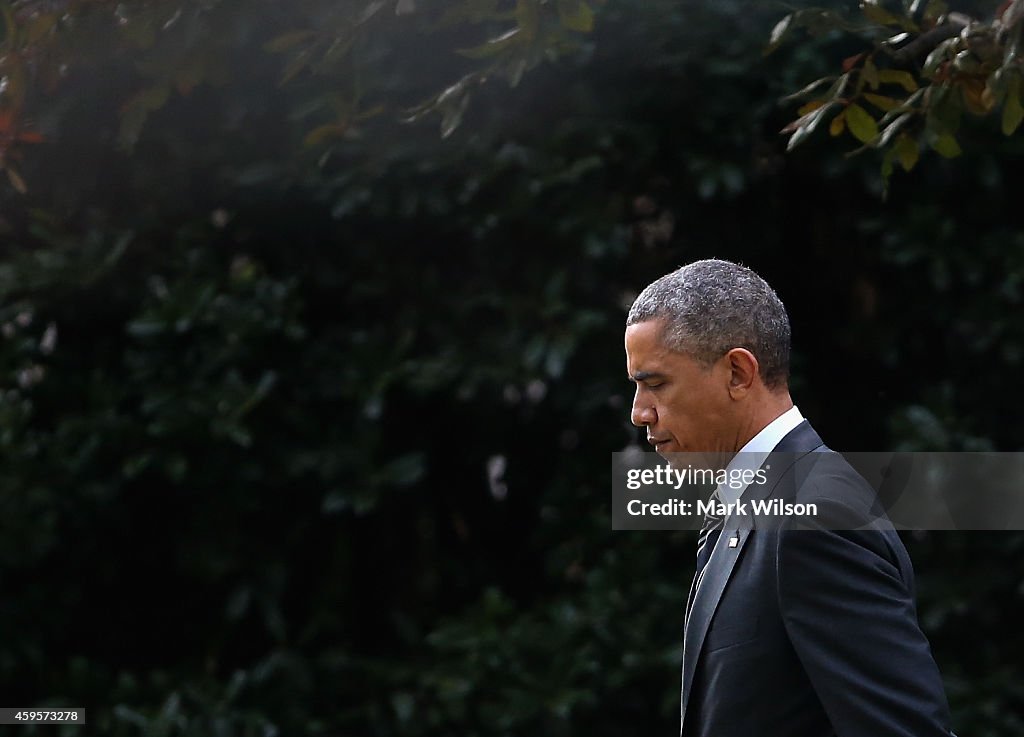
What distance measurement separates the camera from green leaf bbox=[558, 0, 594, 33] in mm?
2777

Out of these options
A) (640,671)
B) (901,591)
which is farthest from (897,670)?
(640,671)

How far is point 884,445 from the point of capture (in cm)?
448

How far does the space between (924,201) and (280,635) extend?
8.57 feet

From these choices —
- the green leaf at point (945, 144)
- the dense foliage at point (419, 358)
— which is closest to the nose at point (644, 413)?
the green leaf at point (945, 144)

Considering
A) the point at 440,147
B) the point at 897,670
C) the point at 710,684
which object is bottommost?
the point at 440,147

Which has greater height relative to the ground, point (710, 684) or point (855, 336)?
point (710, 684)

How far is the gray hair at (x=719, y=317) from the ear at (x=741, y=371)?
0.6 inches

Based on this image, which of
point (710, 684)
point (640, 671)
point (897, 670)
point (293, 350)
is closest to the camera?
point (897, 670)

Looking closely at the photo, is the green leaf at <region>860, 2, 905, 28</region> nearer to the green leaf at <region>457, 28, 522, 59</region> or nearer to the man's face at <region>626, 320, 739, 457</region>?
the green leaf at <region>457, 28, 522, 59</region>

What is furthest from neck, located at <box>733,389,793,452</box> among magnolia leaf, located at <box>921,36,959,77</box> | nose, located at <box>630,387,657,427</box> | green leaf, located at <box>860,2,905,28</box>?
green leaf, located at <box>860,2,905,28</box>

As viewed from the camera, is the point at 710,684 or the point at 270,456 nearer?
the point at 710,684

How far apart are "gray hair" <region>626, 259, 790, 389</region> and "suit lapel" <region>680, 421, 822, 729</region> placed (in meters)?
0.11

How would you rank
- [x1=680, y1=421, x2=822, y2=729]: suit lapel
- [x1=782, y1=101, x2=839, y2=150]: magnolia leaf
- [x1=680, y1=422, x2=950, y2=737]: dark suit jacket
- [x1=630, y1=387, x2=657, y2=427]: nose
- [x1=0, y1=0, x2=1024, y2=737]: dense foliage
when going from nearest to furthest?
1. [x1=680, y1=422, x2=950, y2=737]: dark suit jacket
2. [x1=680, y1=421, x2=822, y2=729]: suit lapel
3. [x1=630, y1=387, x2=657, y2=427]: nose
4. [x1=782, y1=101, x2=839, y2=150]: magnolia leaf
5. [x1=0, y1=0, x2=1024, y2=737]: dense foliage

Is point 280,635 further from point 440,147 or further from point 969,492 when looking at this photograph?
point 969,492
